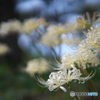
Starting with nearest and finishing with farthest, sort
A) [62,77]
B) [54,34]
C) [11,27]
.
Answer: [62,77]
[54,34]
[11,27]

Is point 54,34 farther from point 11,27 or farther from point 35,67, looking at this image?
point 11,27

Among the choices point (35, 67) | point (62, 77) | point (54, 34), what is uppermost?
point (62, 77)

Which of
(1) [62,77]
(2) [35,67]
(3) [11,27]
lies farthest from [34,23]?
(1) [62,77]

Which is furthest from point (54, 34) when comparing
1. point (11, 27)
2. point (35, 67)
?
point (11, 27)

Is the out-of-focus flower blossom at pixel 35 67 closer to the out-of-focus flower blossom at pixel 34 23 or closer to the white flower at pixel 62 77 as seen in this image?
the out-of-focus flower blossom at pixel 34 23

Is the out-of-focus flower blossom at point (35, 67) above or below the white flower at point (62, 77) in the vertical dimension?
below

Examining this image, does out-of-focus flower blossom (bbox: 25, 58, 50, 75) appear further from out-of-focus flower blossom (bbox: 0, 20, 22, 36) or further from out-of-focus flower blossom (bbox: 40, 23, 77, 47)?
out-of-focus flower blossom (bbox: 0, 20, 22, 36)

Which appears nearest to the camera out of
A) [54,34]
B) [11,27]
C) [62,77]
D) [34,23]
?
[62,77]

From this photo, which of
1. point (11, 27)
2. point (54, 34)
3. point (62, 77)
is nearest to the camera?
point (62, 77)

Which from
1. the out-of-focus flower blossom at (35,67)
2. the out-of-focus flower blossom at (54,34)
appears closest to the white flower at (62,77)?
the out-of-focus flower blossom at (54,34)

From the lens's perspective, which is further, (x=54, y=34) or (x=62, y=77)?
(x=54, y=34)

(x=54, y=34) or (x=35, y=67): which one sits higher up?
(x=54, y=34)

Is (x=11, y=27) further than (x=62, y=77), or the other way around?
(x=11, y=27)
